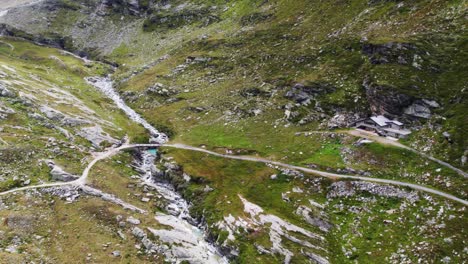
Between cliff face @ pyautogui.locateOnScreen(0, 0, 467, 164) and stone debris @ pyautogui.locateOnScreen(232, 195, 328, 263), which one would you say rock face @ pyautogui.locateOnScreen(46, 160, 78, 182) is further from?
cliff face @ pyautogui.locateOnScreen(0, 0, 467, 164)

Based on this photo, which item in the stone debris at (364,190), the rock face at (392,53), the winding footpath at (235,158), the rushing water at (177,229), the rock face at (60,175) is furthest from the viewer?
the rock face at (392,53)

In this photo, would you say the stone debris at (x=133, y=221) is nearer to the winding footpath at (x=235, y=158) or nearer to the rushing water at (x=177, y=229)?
the rushing water at (x=177, y=229)

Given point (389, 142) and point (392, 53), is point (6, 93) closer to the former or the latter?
point (389, 142)

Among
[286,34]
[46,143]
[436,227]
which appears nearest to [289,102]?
[286,34]

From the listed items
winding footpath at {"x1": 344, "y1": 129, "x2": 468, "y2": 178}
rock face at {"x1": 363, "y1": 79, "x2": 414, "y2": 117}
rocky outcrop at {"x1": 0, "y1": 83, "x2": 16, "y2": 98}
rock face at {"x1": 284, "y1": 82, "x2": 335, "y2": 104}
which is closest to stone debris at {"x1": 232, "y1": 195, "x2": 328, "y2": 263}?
winding footpath at {"x1": 344, "y1": 129, "x2": 468, "y2": 178}

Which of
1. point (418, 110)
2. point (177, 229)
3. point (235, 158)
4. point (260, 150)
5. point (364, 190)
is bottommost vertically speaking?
point (364, 190)

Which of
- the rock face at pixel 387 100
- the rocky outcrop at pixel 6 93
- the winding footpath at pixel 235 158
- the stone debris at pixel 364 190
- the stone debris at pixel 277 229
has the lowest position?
the stone debris at pixel 277 229

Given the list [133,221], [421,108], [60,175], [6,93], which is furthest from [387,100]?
[6,93]

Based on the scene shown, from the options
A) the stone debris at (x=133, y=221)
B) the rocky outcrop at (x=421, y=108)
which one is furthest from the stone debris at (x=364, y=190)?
the stone debris at (x=133, y=221)

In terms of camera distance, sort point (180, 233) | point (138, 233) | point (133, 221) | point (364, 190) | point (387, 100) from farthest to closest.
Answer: point (387, 100) < point (364, 190) < point (133, 221) < point (180, 233) < point (138, 233)
